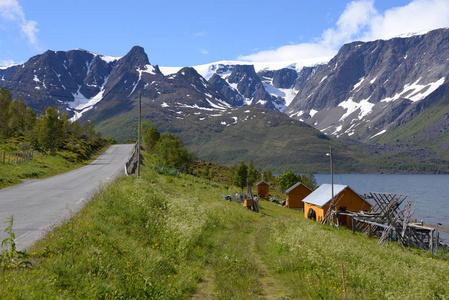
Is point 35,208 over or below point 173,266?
over

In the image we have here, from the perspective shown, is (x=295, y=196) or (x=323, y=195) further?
(x=295, y=196)

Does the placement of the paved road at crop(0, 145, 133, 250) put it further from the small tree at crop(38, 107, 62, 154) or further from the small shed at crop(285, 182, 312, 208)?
the small shed at crop(285, 182, 312, 208)

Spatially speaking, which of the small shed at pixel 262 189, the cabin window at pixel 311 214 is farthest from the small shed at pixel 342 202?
the small shed at pixel 262 189

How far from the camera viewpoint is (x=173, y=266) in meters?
11.9

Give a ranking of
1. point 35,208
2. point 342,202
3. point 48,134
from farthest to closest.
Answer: point 48,134 < point 342,202 < point 35,208

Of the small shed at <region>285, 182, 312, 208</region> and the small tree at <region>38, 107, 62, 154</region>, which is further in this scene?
the small shed at <region>285, 182, 312, 208</region>

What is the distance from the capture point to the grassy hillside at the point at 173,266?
321 inches

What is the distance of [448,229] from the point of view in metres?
64.9

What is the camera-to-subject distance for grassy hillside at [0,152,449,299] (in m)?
8.16

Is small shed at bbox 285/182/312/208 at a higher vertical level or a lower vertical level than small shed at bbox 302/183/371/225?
lower

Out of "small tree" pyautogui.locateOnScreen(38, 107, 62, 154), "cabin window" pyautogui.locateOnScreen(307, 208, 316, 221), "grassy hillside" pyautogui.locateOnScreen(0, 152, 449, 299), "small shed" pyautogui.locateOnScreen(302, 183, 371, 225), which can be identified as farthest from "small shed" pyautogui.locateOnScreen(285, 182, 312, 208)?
"small tree" pyautogui.locateOnScreen(38, 107, 62, 154)

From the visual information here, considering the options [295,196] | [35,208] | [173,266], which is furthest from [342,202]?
[35,208]

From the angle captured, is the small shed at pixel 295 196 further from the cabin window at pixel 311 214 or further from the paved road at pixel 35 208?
the paved road at pixel 35 208

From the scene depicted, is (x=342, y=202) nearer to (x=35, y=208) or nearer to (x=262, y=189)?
(x=262, y=189)
